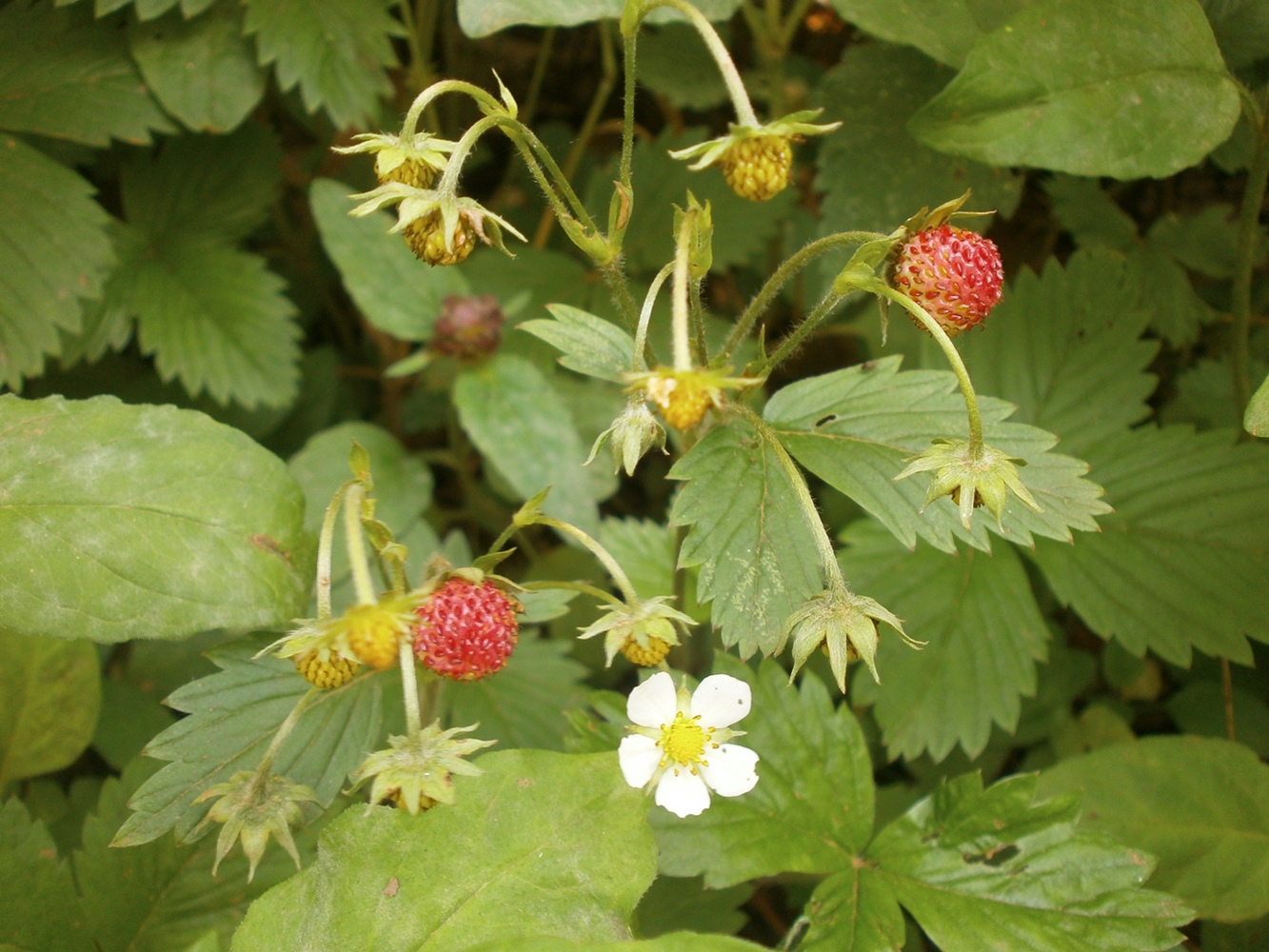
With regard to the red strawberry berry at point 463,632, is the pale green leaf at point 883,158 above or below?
above

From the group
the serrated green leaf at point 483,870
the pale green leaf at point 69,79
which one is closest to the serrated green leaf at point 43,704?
the serrated green leaf at point 483,870

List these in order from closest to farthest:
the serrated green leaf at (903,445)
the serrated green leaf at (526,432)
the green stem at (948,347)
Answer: the green stem at (948,347), the serrated green leaf at (903,445), the serrated green leaf at (526,432)

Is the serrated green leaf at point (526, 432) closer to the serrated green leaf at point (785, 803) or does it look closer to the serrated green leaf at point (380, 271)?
the serrated green leaf at point (380, 271)

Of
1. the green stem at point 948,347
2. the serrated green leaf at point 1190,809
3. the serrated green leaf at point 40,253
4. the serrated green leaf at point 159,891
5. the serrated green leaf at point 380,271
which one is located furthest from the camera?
the serrated green leaf at point 380,271

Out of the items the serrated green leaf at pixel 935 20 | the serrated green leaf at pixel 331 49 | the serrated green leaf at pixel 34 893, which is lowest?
the serrated green leaf at pixel 34 893

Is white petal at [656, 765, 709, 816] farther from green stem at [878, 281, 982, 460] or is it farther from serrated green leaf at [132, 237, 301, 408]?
serrated green leaf at [132, 237, 301, 408]

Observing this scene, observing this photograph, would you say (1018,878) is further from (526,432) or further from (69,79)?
(69,79)

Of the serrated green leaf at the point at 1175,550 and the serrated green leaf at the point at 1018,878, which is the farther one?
the serrated green leaf at the point at 1175,550

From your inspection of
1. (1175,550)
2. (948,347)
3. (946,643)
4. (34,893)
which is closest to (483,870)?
(34,893)

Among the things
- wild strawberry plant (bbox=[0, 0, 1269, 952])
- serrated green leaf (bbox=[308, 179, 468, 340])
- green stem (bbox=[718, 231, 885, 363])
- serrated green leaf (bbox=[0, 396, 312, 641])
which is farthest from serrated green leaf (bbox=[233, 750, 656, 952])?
serrated green leaf (bbox=[308, 179, 468, 340])
